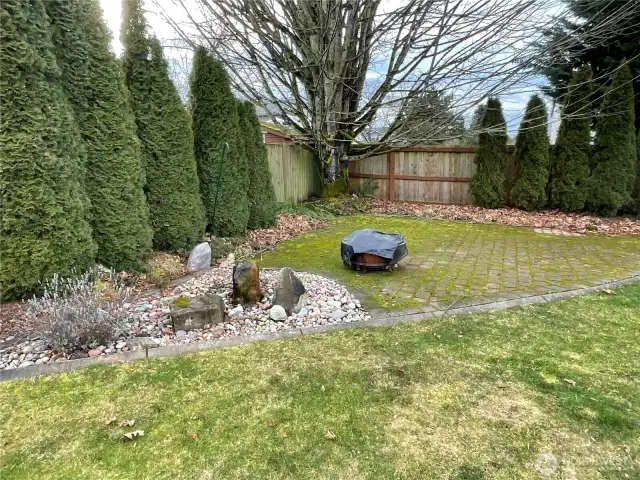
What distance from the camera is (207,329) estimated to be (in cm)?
339

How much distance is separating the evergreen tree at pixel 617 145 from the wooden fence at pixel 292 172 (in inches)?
266

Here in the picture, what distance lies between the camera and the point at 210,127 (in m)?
6.06

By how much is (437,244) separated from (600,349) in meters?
3.65

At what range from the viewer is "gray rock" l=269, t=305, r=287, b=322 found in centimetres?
359

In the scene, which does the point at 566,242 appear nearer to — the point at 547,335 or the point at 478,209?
the point at 478,209

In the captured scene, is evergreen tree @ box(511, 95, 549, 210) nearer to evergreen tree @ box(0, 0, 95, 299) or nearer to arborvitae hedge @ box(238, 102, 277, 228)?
arborvitae hedge @ box(238, 102, 277, 228)

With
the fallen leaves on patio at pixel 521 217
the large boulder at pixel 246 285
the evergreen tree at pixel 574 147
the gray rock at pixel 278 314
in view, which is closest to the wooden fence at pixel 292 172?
the fallen leaves on patio at pixel 521 217

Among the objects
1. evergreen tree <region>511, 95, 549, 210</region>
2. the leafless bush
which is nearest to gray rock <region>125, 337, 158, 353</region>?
the leafless bush

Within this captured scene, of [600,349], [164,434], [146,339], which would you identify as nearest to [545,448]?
[600,349]

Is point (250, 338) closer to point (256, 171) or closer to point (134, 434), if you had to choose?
point (134, 434)

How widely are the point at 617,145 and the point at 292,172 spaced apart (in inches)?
285

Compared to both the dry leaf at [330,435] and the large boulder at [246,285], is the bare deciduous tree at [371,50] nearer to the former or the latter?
the large boulder at [246,285]

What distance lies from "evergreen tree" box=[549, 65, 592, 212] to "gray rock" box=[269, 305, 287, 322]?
8.06 m

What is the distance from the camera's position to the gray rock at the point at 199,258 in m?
5.17
